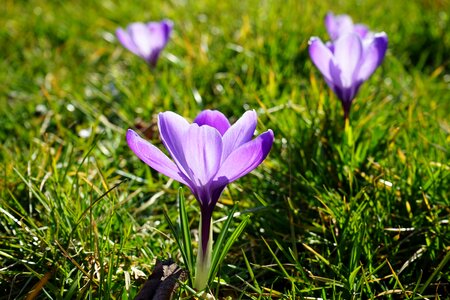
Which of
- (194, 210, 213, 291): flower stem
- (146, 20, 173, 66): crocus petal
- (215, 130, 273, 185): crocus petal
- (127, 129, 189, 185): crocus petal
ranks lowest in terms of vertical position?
(194, 210, 213, 291): flower stem

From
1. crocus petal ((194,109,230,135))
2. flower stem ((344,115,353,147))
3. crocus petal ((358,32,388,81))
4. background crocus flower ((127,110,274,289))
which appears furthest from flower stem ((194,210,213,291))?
crocus petal ((358,32,388,81))

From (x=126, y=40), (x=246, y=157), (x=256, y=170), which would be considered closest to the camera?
(x=246, y=157)

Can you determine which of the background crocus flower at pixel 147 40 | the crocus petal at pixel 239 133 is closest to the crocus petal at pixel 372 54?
the crocus petal at pixel 239 133

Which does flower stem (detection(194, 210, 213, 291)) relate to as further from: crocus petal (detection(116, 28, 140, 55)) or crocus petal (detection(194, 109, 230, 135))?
crocus petal (detection(116, 28, 140, 55))

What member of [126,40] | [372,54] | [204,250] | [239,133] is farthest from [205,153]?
[126,40]

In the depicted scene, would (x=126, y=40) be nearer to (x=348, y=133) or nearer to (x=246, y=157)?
(x=348, y=133)

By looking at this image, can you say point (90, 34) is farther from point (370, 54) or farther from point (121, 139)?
point (370, 54)
